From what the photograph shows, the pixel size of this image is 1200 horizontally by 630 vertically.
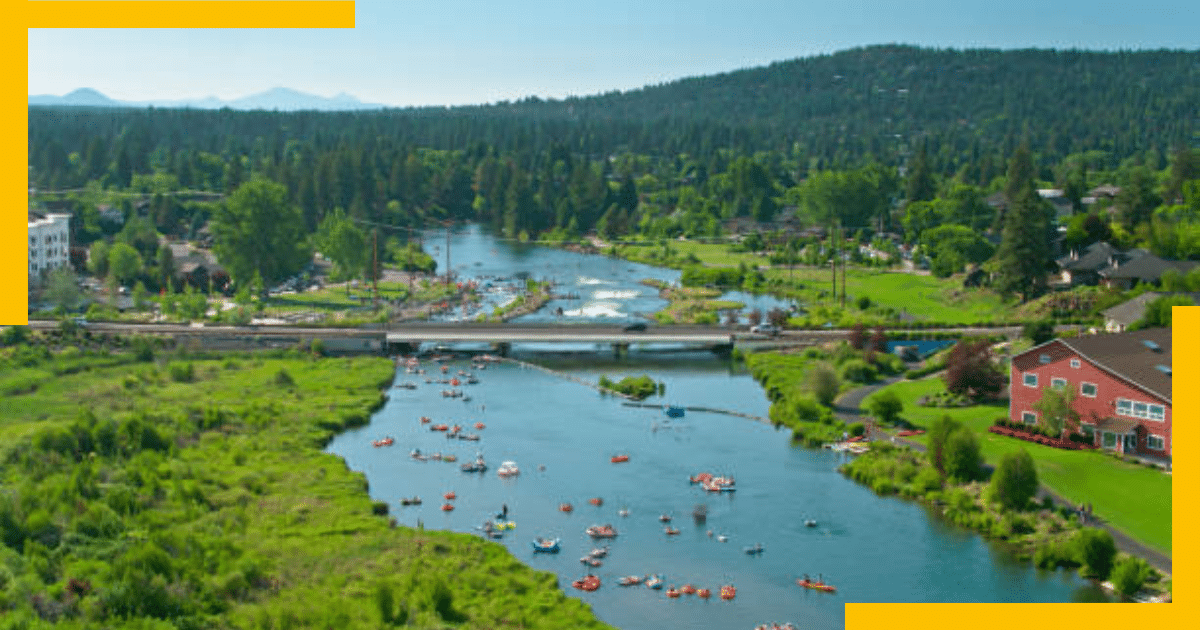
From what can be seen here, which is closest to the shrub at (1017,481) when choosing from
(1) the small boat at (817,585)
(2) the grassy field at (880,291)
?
(1) the small boat at (817,585)

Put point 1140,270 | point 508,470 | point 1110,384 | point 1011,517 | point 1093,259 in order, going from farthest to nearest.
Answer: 1. point 1093,259
2. point 1140,270
3. point 508,470
4. point 1110,384
5. point 1011,517

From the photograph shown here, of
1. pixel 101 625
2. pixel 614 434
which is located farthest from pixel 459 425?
pixel 101 625

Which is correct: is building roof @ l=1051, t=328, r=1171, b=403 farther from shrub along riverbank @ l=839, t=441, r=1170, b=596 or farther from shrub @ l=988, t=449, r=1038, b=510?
shrub @ l=988, t=449, r=1038, b=510

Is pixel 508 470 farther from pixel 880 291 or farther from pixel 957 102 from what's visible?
pixel 957 102

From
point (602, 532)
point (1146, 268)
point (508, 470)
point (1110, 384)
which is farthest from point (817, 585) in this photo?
point (1146, 268)

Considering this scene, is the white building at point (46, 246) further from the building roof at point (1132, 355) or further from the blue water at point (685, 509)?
the building roof at point (1132, 355)

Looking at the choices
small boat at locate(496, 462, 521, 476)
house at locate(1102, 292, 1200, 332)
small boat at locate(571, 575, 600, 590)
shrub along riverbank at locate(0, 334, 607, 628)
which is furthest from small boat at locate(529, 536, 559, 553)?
house at locate(1102, 292, 1200, 332)

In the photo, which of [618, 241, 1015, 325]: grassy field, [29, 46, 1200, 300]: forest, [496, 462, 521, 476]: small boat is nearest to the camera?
[496, 462, 521, 476]: small boat

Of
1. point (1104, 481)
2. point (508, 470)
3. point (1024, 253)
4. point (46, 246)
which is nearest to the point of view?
point (1104, 481)
